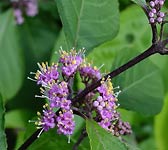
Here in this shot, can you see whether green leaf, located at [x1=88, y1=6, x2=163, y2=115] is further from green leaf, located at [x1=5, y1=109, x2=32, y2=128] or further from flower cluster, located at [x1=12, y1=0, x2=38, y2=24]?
flower cluster, located at [x1=12, y1=0, x2=38, y2=24]

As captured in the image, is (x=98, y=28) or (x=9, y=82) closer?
(x=98, y=28)

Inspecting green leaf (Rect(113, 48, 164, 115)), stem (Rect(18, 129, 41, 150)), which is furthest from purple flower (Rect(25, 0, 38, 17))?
stem (Rect(18, 129, 41, 150))

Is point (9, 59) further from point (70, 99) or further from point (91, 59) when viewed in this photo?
point (70, 99)

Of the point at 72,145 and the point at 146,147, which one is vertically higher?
the point at 72,145

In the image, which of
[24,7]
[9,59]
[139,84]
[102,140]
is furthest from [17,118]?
[102,140]

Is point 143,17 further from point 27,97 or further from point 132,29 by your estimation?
point 27,97

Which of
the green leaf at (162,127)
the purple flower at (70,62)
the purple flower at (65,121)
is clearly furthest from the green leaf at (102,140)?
the green leaf at (162,127)

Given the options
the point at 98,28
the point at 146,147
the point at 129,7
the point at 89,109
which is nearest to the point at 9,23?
the point at 129,7
